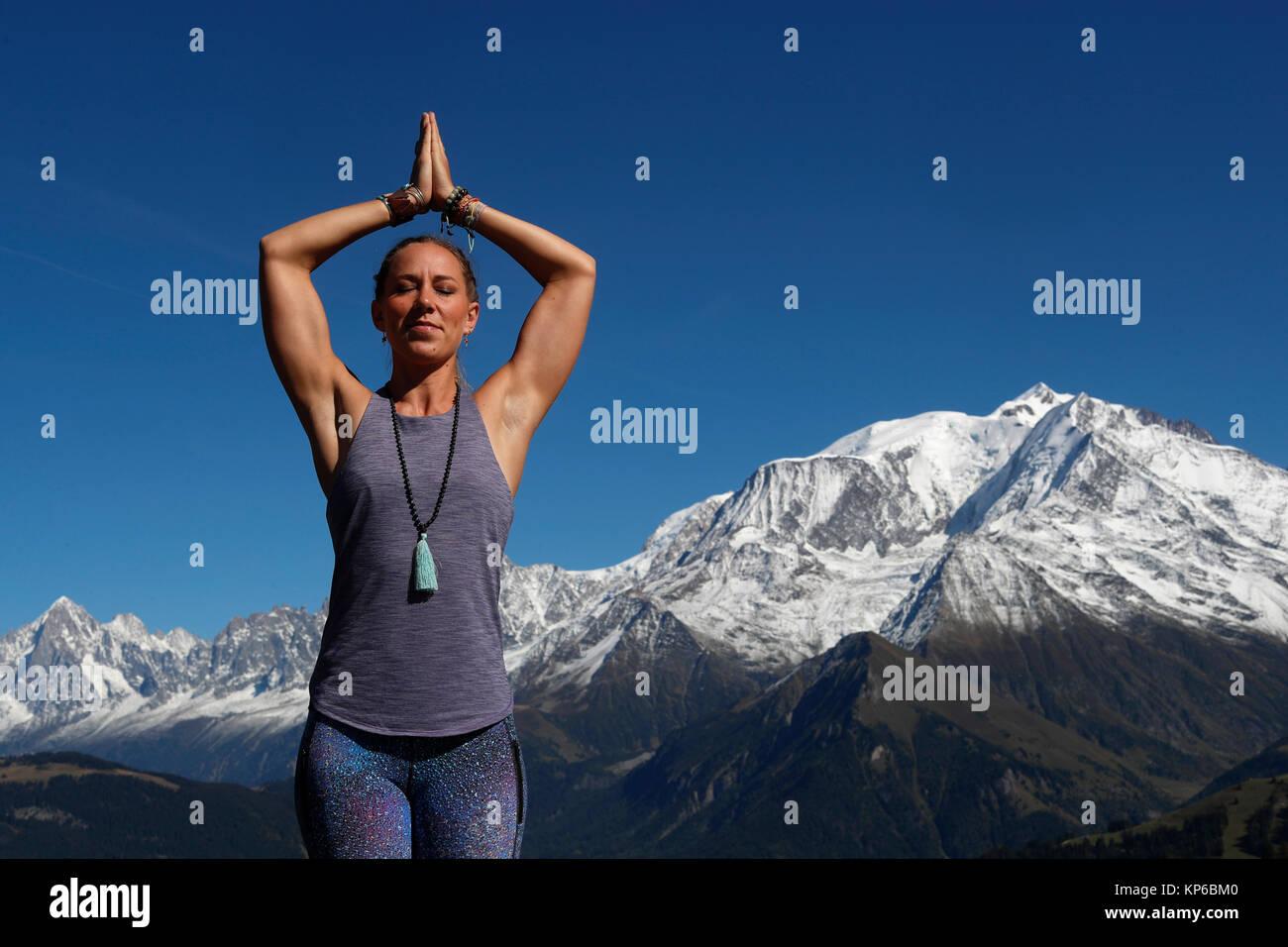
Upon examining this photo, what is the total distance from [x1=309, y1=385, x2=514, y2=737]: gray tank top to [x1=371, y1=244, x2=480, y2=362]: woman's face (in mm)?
609

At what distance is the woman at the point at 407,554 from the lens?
5.98m

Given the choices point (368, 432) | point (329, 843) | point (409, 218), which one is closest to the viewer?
point (329, 843)

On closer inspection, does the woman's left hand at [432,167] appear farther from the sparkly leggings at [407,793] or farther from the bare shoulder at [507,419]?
the sparkly leggings at [407,793]

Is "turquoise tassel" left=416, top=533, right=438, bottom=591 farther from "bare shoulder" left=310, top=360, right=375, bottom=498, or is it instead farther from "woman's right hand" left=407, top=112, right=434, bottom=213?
"woman's right hand" left=407, top=112, right=434, bottom=213

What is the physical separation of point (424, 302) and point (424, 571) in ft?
5.05

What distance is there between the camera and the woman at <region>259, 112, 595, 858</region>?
235 inches

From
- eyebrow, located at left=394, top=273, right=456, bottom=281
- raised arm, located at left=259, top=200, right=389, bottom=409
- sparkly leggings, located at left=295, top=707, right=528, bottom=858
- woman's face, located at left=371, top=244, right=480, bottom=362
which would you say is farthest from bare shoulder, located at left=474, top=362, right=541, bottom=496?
sparkly leggings, located at left=295, top=707, right=528, bottom=858

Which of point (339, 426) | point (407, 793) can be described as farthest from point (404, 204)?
point (407, 793)

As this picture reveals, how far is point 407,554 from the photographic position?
6051 millimetres
